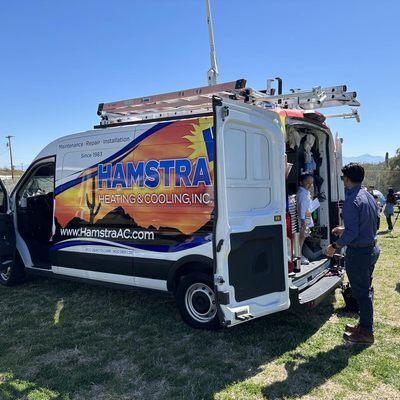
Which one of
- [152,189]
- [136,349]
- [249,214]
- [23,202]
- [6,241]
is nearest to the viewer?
[249,214]

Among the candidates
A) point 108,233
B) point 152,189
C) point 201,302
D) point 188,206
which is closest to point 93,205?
point 108,233

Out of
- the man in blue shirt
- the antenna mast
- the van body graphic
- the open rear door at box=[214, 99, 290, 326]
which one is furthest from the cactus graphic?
the antenna mast

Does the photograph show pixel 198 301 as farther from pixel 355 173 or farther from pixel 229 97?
pixel 229 97

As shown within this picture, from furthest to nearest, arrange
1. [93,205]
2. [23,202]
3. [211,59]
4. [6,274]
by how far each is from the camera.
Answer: [211,59]
[6,274]
[23,202]
[93,205]

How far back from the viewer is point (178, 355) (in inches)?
166

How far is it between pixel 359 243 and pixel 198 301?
1.90 metres

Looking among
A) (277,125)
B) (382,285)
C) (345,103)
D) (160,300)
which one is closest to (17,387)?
(160,300)

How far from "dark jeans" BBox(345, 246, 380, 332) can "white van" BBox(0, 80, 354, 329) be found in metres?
0.52

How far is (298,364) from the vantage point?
3.96 metres

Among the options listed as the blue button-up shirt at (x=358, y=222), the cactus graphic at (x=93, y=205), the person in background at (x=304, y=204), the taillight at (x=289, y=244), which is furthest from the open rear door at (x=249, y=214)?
the cactus graphic at (x=93, y=205)

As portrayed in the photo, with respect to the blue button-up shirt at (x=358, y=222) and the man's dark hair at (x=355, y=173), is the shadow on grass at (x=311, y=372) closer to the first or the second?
the blue button-up shirt at (x=358, y=222)

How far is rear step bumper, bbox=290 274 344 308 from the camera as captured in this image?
4.32 meters

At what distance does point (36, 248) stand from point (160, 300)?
2290mm

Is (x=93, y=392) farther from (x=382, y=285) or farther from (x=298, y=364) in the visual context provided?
(x=382, y=285)
